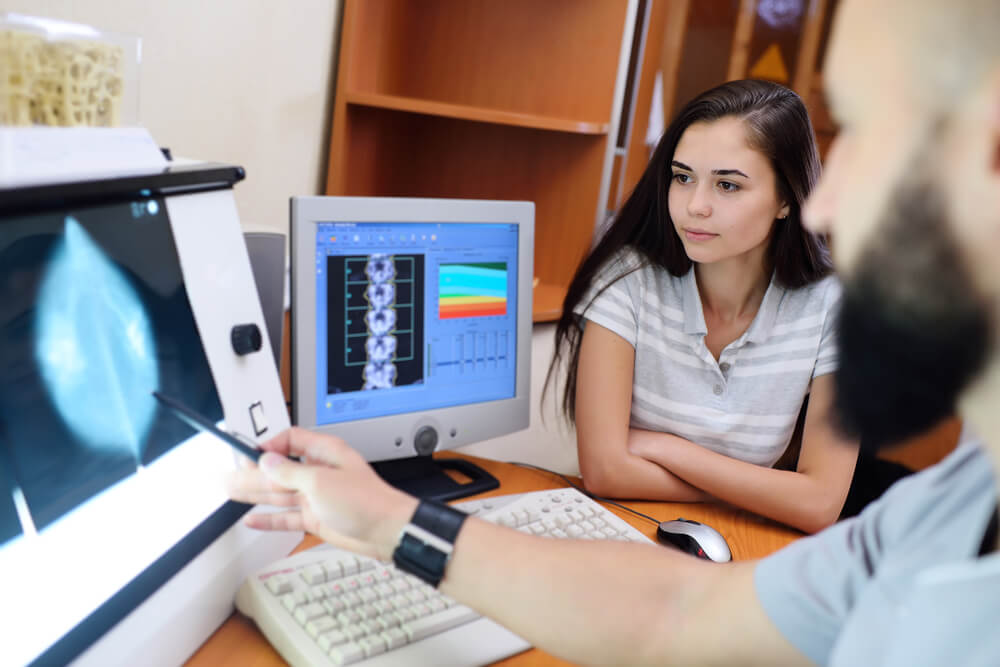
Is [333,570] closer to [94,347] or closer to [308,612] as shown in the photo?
[308,612]

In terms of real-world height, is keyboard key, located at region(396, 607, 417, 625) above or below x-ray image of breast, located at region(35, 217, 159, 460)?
below

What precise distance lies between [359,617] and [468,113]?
1408mm

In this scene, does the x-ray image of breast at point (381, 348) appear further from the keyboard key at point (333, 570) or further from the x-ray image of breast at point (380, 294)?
the keyboard key at point (333, 570)

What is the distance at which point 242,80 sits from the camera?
1.56 metres

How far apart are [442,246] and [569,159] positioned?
1.26 metres

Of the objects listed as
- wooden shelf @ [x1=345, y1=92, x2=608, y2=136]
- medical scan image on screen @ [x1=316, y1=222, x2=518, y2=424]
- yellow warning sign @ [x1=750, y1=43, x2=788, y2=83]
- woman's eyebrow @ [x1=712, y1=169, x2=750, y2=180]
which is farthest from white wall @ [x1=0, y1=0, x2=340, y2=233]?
yellow warning sign @ [x1=750, y1=43, x2=788, y2=83]

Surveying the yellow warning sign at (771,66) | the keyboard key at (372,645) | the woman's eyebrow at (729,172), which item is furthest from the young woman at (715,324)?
the yellow warning sign at (771,66)

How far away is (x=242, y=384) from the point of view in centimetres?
84

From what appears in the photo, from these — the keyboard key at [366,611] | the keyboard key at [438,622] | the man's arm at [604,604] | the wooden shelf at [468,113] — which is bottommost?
the keyboard key at [438,622]

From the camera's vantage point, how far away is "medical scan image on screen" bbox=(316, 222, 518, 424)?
40.9 inches

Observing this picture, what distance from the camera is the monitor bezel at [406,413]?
995 mm

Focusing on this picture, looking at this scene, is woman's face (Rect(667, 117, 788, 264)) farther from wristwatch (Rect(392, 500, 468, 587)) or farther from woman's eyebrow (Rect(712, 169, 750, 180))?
wristwatch (Rect(392, 500, 468, 587))

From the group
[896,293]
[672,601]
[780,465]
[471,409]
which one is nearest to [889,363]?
Result: [896,293]

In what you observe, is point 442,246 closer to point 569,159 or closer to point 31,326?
point 31,326
